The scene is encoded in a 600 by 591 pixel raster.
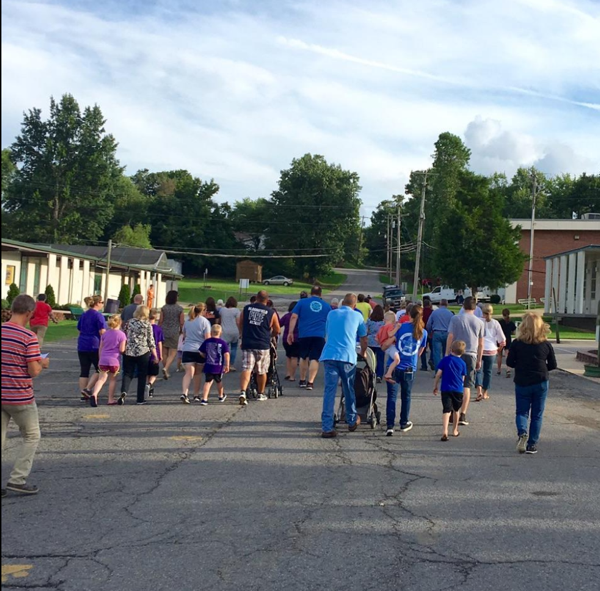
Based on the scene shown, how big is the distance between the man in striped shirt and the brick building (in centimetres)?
6380

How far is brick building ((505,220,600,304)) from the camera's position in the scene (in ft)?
219

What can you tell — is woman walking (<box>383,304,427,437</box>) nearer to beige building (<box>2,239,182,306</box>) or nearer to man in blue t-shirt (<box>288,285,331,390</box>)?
man in blue t-shirt (<box>288,285,331,390</box>)

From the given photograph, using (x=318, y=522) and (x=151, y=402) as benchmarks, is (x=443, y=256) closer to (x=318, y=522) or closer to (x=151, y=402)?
(x=151, y=402)

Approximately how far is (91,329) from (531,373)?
714 cm

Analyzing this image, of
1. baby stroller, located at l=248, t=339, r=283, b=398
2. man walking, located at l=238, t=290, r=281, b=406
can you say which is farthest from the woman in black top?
baby stroller, located at l=248, t=339, r=283, b=398

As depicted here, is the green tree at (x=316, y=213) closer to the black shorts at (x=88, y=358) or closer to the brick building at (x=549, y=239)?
the brick building at (x=549, y=239)

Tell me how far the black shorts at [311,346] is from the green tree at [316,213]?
275 feet

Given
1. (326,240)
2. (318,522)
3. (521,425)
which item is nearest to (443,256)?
(326,240)

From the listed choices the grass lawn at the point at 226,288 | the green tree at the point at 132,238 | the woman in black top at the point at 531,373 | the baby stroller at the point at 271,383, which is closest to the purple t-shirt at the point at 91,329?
the baby stroller at the point at 271,383

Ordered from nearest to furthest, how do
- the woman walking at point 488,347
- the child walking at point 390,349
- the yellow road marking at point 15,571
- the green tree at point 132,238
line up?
the yellow road marking at point 15,571 < the child walking at point 390,349 < the woman walking at point 488,347 < the green tree at point 132,238

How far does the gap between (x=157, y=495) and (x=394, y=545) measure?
2.37m

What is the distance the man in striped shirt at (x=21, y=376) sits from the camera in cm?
661

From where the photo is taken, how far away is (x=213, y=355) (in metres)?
12.5

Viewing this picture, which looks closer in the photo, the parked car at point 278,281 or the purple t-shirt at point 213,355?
the purple t-shirt at point 213,355
